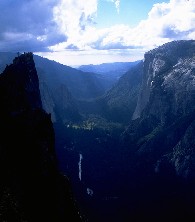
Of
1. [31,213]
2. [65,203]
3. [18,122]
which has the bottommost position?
[65,203]

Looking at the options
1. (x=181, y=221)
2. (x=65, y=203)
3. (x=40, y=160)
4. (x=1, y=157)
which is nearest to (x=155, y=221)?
(x=181, y=221)

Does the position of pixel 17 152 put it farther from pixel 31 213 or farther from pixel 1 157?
pixel 31 213

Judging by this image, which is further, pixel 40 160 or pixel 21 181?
pixel 40 160

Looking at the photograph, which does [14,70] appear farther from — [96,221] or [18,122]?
[96,221]

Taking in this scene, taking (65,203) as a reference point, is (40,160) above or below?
above

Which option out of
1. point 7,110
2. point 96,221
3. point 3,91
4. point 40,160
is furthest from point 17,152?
point 96,221

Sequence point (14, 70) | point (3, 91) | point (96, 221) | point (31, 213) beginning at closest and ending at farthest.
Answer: point (31, 213) < point (3, 91) < point (14, 70) < point (96, 221)

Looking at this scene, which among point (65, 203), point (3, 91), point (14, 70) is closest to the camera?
point (65, 203)
